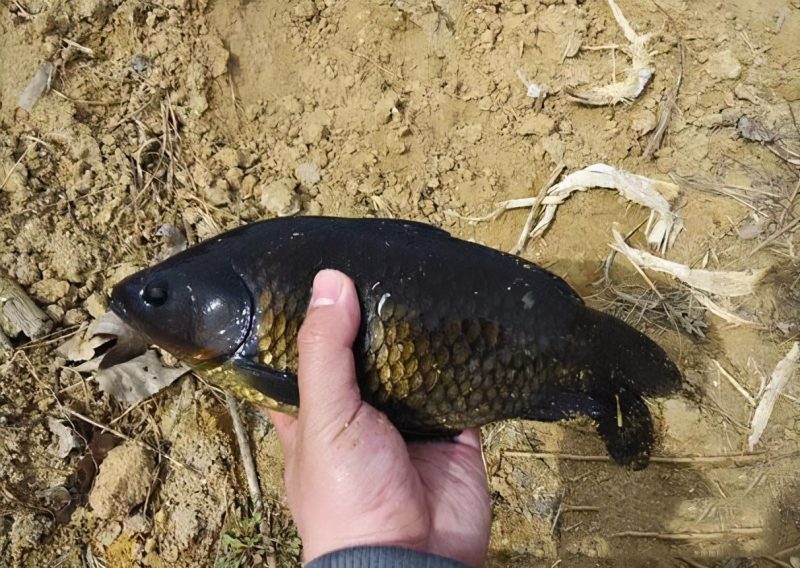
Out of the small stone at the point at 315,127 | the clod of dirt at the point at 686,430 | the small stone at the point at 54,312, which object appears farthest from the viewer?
the small stone at the point at 315,127

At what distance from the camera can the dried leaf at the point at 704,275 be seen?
3947mm

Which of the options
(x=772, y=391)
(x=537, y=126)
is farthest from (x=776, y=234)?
(x=537, y=126)

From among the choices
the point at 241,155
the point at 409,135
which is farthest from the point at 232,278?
the point at 409,135

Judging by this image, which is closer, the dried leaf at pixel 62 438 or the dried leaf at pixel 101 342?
the dried leaf at pixel 62 438

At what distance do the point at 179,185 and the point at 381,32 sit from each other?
5.55ft

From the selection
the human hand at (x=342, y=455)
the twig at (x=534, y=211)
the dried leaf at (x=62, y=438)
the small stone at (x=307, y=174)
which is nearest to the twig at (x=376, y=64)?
the small stone at (x=307, y=174)

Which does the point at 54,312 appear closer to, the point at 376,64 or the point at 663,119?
the point at 376,64

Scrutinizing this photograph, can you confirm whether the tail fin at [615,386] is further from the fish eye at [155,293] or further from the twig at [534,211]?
the twig at [534,211]

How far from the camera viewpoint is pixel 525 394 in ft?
7.52

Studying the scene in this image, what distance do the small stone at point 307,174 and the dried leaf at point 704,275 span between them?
1981 millimetres

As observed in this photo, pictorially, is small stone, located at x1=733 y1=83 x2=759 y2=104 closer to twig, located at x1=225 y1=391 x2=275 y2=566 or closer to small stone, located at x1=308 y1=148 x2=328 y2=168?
small stone, located at x1=308 y1=148 x2=328 y2=168

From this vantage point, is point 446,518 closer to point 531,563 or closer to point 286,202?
point 531,563

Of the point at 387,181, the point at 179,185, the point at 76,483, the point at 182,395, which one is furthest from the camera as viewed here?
the point at 387,181

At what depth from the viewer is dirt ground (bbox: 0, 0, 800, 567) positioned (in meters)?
3.25
